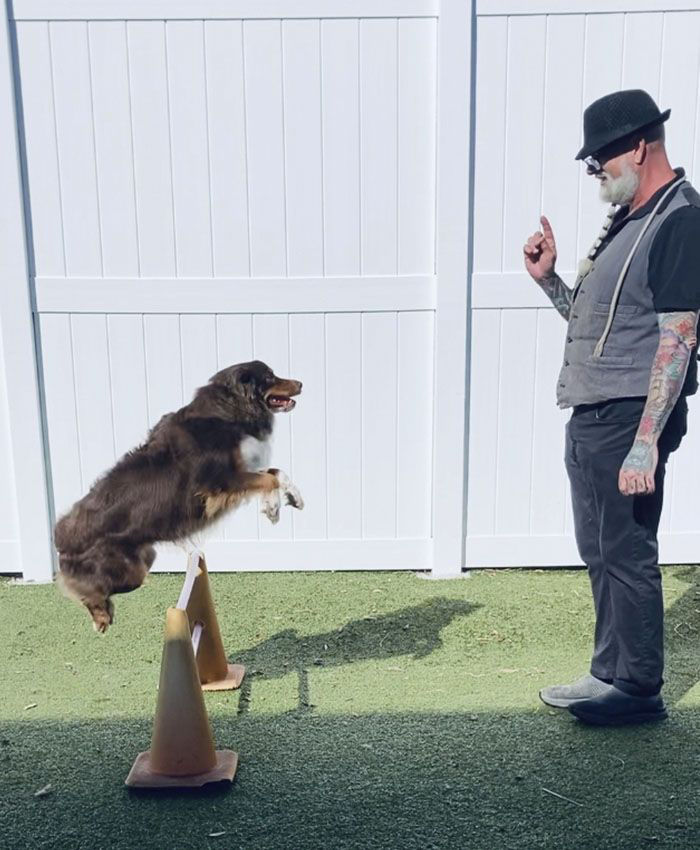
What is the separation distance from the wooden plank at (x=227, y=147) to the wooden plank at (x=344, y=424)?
2.11 ft

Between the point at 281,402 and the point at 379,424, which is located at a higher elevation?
the point at 281,402

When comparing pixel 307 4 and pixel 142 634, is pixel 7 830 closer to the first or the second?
pixel 142 634

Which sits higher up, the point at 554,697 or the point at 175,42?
the point at 175,42

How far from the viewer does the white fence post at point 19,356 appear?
14.4ft

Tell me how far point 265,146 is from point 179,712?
2927 mm

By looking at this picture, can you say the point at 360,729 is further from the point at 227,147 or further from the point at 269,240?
the point at 227,147

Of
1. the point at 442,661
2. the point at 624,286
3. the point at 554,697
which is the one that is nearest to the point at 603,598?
the point at 554,697

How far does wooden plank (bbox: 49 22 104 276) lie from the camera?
437cm

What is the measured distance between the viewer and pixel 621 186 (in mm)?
2906

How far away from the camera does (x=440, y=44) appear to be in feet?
14.1

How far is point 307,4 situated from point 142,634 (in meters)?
Answer: 3.29

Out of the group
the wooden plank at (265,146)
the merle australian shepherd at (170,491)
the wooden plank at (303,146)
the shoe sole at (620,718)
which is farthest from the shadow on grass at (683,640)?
the wooden plank at (265,146)

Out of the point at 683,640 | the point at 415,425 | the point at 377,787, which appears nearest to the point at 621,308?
the point at 377,787

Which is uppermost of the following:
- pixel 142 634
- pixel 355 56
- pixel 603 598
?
pixel 355 56
